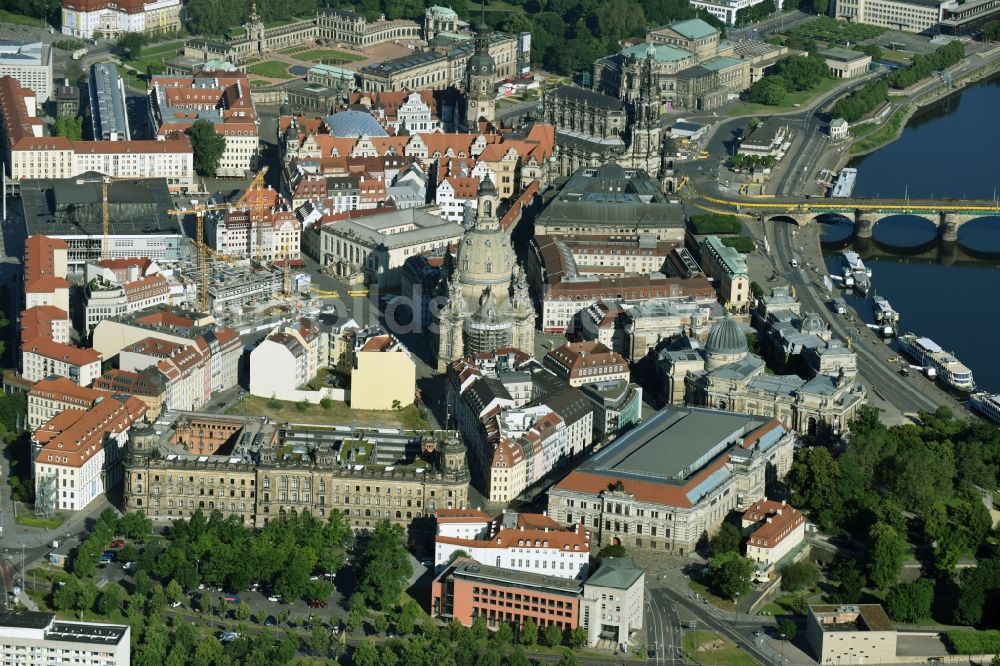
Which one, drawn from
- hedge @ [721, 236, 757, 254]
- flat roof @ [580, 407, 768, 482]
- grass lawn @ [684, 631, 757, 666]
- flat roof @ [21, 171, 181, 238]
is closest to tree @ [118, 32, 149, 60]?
flat roof @ [21, 171, 181, 238]

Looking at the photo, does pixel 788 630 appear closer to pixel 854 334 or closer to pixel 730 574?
pixel 730 574

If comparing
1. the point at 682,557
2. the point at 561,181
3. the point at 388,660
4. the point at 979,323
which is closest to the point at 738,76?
the point at 561,181

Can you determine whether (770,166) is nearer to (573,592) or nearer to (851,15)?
(851,15)

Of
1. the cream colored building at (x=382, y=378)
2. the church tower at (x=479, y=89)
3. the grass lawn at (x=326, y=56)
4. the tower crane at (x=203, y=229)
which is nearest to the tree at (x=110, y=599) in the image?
the cream colored building at (x=382, y=378)

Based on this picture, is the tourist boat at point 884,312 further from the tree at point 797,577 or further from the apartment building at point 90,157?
the apartment building at point 90,157

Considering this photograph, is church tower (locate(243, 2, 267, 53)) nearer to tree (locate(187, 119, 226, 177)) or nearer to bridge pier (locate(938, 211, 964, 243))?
tree (locate(187, 119, 226, 177))

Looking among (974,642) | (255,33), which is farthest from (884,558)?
(255,33)
